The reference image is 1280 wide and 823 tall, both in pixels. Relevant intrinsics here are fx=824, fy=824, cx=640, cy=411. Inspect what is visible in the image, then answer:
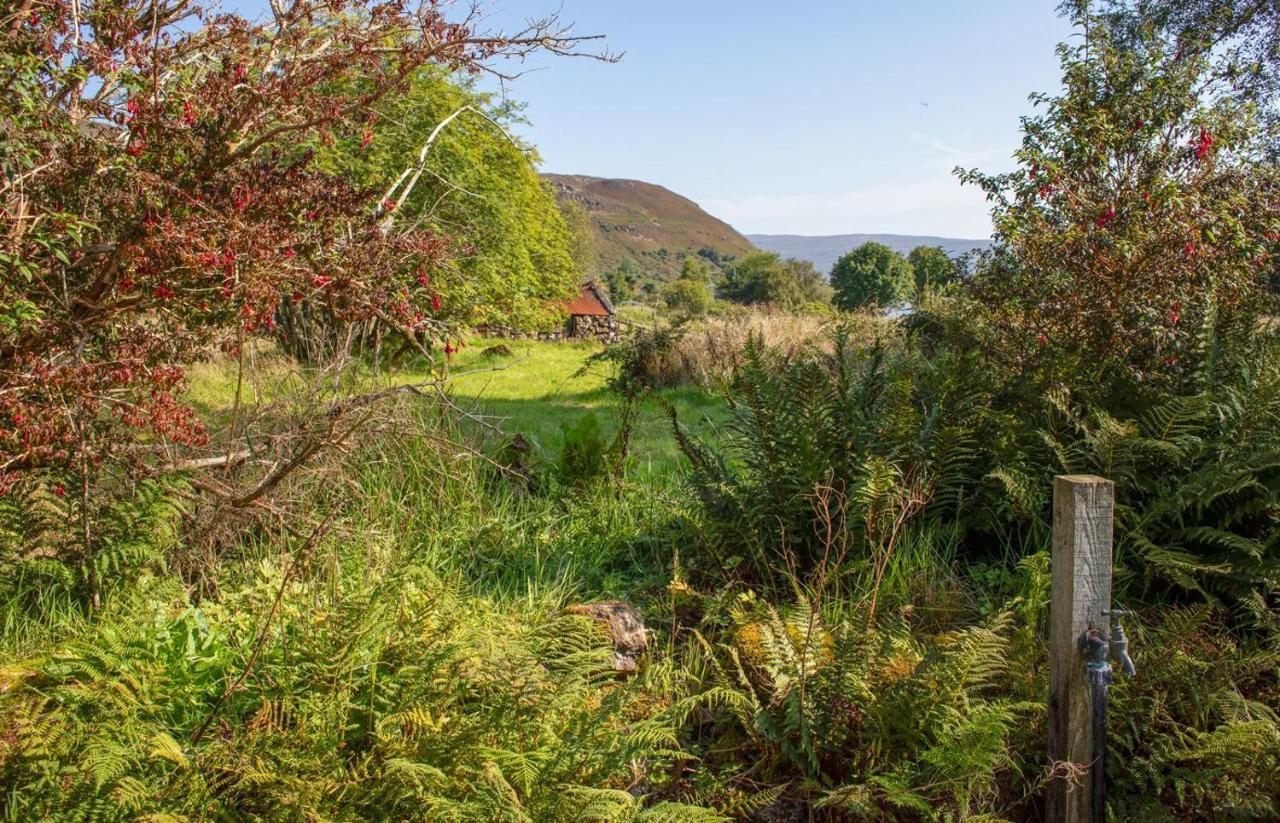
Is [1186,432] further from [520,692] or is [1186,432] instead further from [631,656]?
[520,692]

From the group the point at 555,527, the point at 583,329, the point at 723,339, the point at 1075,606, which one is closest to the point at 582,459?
the point at 555,527

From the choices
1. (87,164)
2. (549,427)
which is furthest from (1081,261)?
(549,427)

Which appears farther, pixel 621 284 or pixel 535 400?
pixel 621 284

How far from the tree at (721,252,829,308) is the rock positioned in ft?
190

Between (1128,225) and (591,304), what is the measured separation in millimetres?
42292

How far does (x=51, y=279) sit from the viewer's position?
3318 millimetres

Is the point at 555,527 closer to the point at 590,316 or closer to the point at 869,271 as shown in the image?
the point at 590,316

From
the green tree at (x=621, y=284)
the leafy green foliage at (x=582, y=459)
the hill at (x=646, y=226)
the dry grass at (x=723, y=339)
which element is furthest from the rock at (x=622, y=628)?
the hill at (x=646, y=226)

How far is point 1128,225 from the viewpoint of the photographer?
4910 millimetres

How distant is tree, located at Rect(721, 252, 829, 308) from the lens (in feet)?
213

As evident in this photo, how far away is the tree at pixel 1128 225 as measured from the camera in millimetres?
4516

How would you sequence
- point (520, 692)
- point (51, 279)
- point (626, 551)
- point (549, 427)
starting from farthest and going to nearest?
1. point (549, 427)
2. point (626, 551)
3. point (51, 279)
4. point (520, 692)

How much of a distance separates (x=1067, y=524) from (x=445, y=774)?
1731 mm

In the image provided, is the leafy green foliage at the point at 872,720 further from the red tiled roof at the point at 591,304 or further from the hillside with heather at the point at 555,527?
the red tiled roof at the point at 591,304
